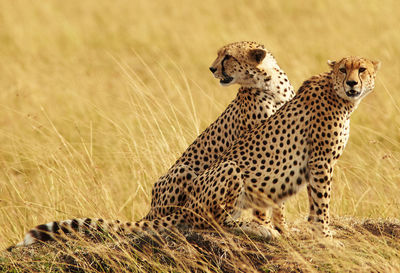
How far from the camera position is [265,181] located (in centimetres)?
423

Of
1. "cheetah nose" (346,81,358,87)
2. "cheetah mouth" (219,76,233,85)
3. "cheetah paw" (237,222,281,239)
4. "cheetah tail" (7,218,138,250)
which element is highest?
"cheetah nose" (346,81,358,87)

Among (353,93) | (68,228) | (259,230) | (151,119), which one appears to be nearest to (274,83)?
(353,93)

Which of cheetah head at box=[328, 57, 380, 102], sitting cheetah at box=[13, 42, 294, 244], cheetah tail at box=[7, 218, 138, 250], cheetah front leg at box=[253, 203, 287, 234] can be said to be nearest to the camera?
cheetah head at box=[328, 57, 380, 102]

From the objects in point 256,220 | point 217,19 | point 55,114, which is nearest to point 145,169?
point 256,220

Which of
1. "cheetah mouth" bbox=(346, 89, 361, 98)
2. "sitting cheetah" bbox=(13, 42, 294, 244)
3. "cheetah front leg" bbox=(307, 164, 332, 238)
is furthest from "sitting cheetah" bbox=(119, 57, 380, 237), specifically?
"sitting cheetah" bbox=(13, 42, 294, 244)

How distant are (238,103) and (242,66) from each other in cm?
24

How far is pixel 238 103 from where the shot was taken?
475cm

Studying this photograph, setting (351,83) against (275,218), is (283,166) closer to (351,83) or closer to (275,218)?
(275,218)

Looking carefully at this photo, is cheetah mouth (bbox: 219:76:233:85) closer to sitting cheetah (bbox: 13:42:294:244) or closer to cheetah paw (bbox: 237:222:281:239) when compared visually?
sitting cheetah (bbox: 13:42:294:244)

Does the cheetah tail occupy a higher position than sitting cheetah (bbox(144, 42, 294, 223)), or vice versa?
sitting cheetah (bbox(144, 42, 294, 223))

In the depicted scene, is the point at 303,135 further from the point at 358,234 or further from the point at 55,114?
the point at 55,114

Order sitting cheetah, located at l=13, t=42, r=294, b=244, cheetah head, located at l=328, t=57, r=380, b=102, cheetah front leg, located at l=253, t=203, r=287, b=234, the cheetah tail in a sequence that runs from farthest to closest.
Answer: sitting cheetah, located at l=13, t=42, r=294, b=244
cheetah front leg, located at l=253, t=203, r=287, b=234
the cheetah tail
cheetah head, located at l=328, t=57, r=380, b=102

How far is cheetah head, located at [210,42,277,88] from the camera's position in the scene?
4633mm

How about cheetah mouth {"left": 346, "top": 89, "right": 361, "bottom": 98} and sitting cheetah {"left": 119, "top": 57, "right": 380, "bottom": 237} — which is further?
sitting cheetah {"left": 119, "top": 57, "right": 380, "bottom": 237}
